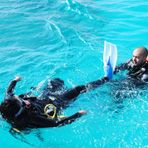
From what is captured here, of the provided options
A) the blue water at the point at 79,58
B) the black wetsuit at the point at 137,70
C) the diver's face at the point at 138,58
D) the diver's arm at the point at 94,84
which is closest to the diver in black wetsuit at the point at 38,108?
the diver's arm at the point at 94,84

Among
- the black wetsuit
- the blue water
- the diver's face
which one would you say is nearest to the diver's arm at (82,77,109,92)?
the blue water

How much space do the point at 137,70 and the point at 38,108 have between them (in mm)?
2442

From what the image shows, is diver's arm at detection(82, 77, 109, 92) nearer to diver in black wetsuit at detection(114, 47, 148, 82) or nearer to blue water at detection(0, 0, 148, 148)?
blue water at detection(0, 0, 148, 148)

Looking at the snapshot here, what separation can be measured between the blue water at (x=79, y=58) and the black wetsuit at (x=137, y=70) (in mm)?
194

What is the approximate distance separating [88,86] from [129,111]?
37.8 inches

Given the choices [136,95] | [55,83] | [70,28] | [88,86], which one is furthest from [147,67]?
[70,28]

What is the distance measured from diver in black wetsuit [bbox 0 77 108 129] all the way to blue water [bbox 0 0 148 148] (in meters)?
0.31

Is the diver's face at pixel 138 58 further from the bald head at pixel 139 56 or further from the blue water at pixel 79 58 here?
the blue water at pixel 79 58

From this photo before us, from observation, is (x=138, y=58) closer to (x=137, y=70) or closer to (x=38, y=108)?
(x=137, y=70)

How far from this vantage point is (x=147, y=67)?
289 inches

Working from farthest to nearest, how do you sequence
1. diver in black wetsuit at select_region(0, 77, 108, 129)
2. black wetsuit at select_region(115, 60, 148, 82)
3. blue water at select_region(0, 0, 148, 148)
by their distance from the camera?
black wetsuit at select_region(115, 60, 148, 82) < blue water at select_region(0, 0, 148, 148) < diver in black wetsuit at select_region(0, 77, 108, 129)

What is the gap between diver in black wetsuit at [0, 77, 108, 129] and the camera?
543 cm

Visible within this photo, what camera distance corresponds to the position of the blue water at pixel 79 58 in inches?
259

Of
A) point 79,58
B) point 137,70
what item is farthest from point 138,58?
point 79,58
